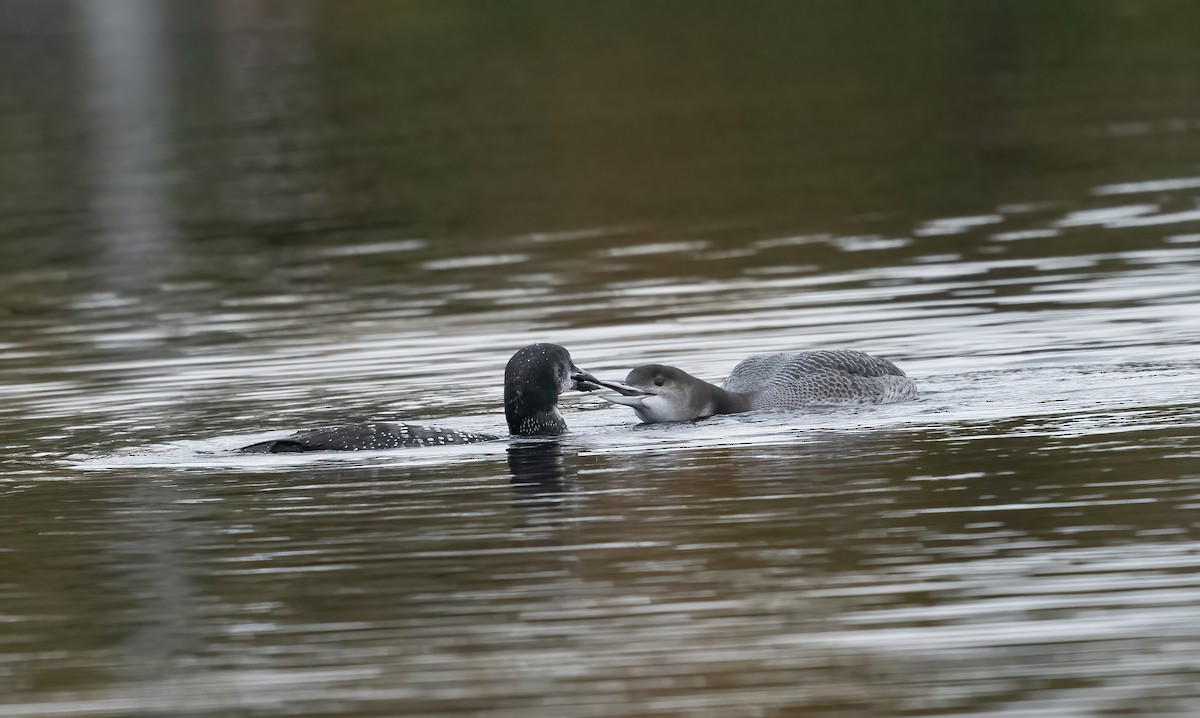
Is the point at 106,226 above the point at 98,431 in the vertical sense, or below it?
above

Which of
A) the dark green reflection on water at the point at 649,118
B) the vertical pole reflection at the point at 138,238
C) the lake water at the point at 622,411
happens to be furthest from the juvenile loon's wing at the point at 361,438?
the dark green reflection on water at the point at 649,118

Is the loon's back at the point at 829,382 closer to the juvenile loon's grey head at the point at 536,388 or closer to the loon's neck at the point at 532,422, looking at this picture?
the juvenile loon's grey head at the point at 536,388

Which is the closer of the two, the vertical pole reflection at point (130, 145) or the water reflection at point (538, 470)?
the water reflection at point (538, 470)

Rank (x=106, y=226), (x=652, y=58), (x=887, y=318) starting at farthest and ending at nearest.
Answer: (x=652, y=58)
(x=106, y=226)
(x=887, y=318)

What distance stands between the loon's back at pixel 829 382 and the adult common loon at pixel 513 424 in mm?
1126

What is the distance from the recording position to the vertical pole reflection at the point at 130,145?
23406 millimetres

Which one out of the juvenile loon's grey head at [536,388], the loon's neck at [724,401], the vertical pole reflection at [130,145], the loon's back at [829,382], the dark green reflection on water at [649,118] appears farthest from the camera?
the dark green reflection on water at [649,118]

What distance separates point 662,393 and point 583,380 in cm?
48

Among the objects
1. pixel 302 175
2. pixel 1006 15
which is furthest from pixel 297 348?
pixel 1006 15

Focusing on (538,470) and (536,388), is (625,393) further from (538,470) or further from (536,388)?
(538,470)

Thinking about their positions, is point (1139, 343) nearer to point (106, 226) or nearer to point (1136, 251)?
point (1136, 251)

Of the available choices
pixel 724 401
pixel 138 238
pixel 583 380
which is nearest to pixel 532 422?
pixel 583 380

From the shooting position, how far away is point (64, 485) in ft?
37.9

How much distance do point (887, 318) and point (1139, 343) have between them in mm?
2445
